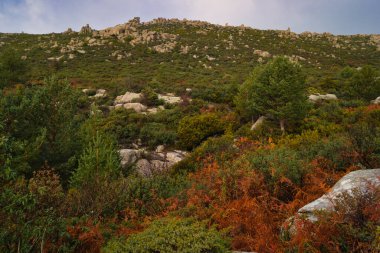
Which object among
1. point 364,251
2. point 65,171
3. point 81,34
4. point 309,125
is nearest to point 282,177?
point 364,251

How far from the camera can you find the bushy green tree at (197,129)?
1930cm

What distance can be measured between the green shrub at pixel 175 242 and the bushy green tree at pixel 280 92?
1490 cm

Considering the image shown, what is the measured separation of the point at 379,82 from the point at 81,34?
5292 cm

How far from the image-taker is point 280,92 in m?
18.8

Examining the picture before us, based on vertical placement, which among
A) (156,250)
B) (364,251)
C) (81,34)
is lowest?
(156,250)

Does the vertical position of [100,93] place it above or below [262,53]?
below

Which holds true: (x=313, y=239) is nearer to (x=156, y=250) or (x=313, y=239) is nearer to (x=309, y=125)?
(x=156, y=250)

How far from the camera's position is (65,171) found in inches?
467

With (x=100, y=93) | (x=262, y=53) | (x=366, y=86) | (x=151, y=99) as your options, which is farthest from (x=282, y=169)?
(x=262, y=53)

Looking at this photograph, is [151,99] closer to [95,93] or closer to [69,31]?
[95,93]

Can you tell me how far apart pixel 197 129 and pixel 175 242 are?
15.5 m

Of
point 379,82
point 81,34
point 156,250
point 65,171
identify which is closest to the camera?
point 156,250

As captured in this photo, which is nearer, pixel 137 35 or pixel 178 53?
pixel 178 53

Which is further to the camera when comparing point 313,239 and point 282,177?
point 282,177
